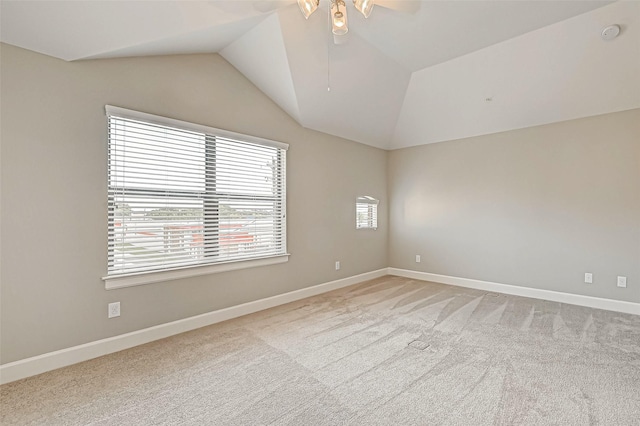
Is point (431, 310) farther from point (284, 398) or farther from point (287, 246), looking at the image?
point (284, 398)

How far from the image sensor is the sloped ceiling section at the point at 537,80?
2.98 metres

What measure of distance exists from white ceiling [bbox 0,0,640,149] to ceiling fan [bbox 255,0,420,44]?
0.03 metres

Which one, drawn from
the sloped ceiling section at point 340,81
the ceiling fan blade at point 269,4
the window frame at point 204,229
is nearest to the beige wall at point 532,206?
the sloped ceiling section at point 340,81

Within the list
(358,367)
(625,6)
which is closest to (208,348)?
(358,367)

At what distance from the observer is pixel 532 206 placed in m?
4.24

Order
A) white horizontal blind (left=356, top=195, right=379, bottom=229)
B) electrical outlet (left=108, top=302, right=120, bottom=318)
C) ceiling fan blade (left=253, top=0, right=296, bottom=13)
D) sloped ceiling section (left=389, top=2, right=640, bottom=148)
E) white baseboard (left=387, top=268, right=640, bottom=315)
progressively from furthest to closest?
white horizontal blind (left=356, top=195, right=379, bottom=229) → white baseboard (left=387, top=268, right=640, bottom=315) → sloped ceiling section (left=389, top=2, right=640, bottom=148) → electrical outlet (left=108, top=302, right=120, bottom=318) → ceiling fan blade (left=253, top=0, right=296, bottom=13)

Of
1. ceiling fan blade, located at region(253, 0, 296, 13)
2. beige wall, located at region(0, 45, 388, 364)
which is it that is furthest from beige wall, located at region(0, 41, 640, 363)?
ceiling fan blade, located at region(253, 0, 296, 13)

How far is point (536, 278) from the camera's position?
4.21 meters

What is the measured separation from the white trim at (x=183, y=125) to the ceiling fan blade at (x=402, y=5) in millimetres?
1857

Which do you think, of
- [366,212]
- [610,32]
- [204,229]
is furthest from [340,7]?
[366,212]

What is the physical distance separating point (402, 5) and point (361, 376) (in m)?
3.12

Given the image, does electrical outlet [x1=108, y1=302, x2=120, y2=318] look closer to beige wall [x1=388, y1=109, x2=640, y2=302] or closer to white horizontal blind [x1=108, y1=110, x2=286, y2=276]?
white horizontal blind [x1=108, y1=110, x2=286, y2=276]

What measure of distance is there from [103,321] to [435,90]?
461 cm

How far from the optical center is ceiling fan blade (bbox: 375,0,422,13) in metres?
2.61
